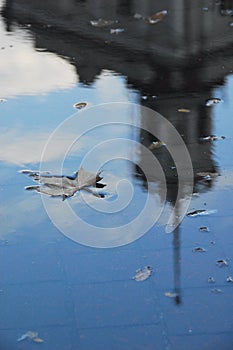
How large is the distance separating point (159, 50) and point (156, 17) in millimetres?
1848

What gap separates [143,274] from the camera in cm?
538

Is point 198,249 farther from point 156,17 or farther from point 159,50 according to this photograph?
point 156,17

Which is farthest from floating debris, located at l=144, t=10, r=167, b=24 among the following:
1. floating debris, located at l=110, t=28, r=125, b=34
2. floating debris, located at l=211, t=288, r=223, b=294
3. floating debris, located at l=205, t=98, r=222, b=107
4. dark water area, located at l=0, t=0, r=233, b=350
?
floating debris, located at l=211, t=288, r=223, b=294

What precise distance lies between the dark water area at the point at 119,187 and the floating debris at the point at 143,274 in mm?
30

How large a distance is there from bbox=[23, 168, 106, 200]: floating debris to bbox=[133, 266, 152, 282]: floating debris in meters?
1.16

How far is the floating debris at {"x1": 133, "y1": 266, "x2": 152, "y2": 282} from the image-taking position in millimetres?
5332

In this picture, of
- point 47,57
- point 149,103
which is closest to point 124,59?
point 47,57

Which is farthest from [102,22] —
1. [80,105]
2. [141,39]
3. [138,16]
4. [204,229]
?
[204,229]

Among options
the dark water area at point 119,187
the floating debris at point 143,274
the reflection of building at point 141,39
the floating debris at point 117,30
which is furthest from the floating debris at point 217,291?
the floating debris at point 117,30

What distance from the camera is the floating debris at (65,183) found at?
6.52 metres

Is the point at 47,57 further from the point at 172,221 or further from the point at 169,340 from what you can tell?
Result: the point at 169,340

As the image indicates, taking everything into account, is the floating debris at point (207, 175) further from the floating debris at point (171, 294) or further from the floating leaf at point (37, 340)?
the floating leaf at point (37, 340)

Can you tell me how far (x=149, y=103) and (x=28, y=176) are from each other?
2.06 m

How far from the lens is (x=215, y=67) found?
9609 mm
